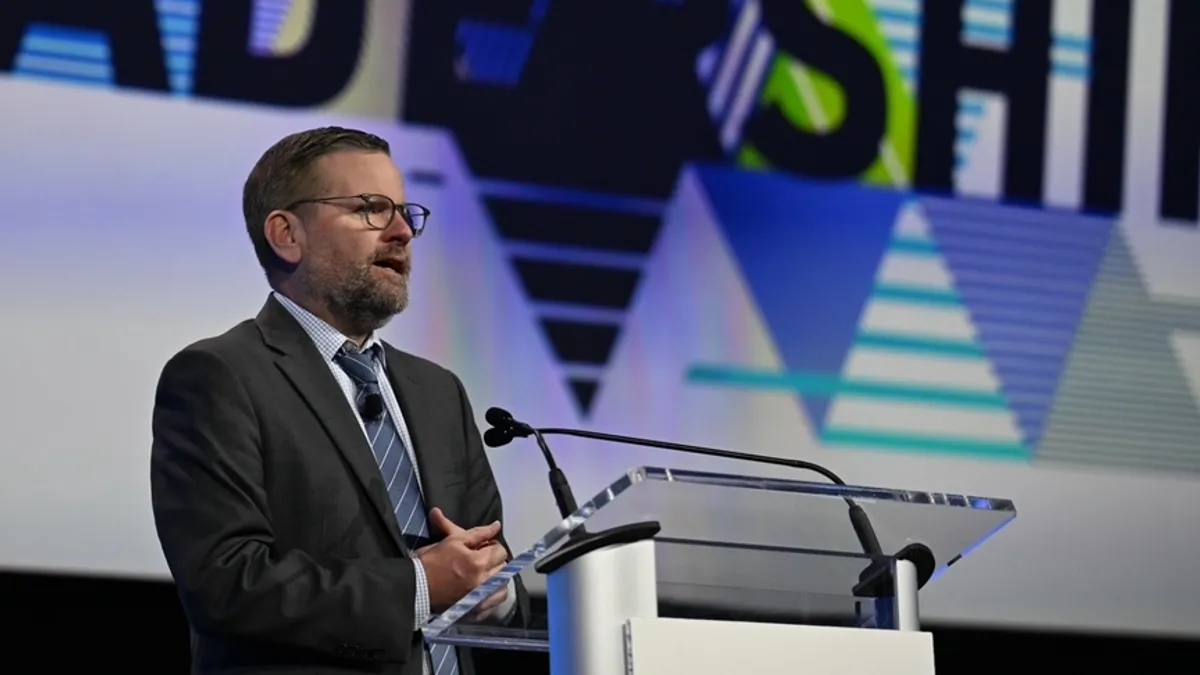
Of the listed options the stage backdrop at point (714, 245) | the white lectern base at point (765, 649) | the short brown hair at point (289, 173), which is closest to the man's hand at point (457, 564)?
the white lectern base at point (765, 649)

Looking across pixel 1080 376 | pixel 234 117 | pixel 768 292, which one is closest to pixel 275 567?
pixel 234 117

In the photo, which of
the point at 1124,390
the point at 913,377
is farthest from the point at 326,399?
the point at 1124,390

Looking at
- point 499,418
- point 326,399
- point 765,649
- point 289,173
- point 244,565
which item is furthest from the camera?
point 289,173

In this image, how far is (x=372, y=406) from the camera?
2.38 m

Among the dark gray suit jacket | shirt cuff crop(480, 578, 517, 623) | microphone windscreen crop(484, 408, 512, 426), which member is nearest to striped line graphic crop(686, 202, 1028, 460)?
the dark gray suit jacket

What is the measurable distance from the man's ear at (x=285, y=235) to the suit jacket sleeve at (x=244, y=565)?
34 centimetres

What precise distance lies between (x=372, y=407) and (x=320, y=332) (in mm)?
156

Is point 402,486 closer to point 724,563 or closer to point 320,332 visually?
point 320,332

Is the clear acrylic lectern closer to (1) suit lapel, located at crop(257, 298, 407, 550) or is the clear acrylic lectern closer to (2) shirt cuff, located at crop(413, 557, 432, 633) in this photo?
(2) shirt cuff, located at crop(413, 557, 432, 633)

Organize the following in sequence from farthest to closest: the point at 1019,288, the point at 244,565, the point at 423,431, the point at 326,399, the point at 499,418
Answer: the point at 1019,288 < the point at 423,431 < the point at 326,399 < the point at 499,418 < the point at 244,565

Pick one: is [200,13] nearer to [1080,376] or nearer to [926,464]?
[926,464]

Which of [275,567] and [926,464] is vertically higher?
[275,567]

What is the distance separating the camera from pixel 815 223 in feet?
12.8

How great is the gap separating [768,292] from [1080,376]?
783 millimetres
